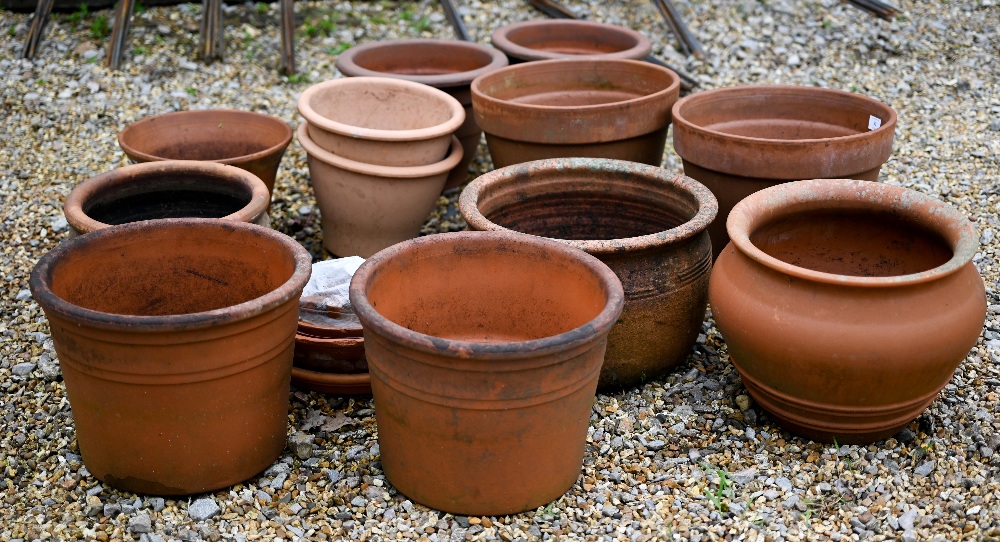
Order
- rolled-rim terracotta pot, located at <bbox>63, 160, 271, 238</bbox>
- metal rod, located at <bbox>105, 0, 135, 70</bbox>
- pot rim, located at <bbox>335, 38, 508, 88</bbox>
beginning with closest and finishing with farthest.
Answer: rolled-rim terracotta pot, located at <bbox>63, 160, 271, 238</bbox> → pot rim, located at <bbox>335, 38, 508, 88</bbox> → metal rod, located at <bbox>105, 0, 135, 70</bbox>

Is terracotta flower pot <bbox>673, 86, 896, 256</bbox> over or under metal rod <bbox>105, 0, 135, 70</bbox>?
over

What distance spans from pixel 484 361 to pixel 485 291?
2.46ft

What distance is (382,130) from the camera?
4.59 metres

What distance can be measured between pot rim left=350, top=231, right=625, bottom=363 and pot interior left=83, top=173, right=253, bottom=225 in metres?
1.10

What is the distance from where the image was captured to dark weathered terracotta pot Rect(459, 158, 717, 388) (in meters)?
3.44

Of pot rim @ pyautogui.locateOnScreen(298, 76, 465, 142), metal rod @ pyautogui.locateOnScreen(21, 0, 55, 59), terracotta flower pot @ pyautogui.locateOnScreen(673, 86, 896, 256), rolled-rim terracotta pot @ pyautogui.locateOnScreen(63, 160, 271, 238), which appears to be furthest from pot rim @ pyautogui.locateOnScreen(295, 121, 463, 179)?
metal rod @ pyautogui.locateOnScreen(21, 0, 55, 59)

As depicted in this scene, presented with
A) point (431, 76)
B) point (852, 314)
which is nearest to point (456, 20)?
point (431, 76)

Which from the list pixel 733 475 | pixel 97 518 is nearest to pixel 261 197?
pixel 97 518

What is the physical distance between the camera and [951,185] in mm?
5273

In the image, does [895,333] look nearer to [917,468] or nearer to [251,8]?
[917,468]

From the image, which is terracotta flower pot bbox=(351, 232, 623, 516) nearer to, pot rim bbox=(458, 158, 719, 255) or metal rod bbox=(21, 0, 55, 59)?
pot rim bbox=(458, 158, 719, 255)

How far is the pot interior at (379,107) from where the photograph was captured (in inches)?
193

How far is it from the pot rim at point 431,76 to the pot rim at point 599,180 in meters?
1.22

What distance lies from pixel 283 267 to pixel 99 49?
4.40 m
